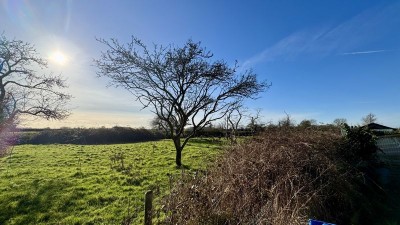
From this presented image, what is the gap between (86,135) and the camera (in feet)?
119

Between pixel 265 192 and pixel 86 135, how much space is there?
34.7m

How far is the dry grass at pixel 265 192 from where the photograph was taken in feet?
16.9

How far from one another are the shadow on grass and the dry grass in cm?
373

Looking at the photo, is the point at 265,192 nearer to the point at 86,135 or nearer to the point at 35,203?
the point at 35,203

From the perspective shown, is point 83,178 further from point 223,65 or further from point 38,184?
point 223,65

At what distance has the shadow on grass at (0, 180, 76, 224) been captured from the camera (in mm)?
6977

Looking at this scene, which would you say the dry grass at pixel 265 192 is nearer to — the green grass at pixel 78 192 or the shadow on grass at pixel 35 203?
the green grass at pixel 78 192

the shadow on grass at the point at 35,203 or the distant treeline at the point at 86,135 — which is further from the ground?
the distant treeline at the point at 86,135

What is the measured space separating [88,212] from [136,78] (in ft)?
29.2

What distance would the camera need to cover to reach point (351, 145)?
13.7 metres

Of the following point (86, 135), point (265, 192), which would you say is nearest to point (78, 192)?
point (265, 192)

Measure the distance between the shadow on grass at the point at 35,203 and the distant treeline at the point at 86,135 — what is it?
25.7 meters

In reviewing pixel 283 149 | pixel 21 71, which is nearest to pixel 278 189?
pixel 283 149

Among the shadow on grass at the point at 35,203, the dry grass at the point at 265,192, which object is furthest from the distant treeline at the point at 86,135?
the dry grass at the point at 265,192
